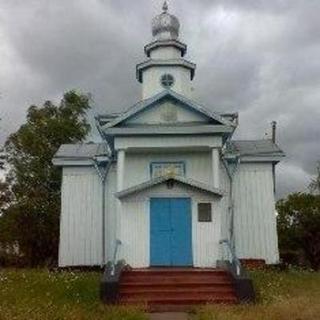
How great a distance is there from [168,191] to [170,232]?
1393 mm

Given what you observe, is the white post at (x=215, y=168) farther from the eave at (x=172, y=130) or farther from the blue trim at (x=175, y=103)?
the blue trim at (x=175, y=103)

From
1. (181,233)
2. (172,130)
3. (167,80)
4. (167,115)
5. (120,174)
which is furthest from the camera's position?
(167,80)

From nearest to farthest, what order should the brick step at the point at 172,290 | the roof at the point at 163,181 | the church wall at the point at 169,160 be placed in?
the brick step at the point at 172,290, the roof at the point at 163,181, the church wall at the point at 169,160

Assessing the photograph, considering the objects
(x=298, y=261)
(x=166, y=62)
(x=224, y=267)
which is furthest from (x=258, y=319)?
(x=298, y=261)

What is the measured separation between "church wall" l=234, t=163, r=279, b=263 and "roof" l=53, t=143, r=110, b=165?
5.45 m

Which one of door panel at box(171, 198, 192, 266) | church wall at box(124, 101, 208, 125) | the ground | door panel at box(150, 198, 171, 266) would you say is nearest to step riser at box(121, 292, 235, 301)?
the ground

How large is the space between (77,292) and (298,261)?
2787 cm

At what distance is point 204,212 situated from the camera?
2067 centimetres

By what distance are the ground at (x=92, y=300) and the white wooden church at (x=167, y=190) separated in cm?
226

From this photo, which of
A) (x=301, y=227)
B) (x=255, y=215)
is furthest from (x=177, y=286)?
(x=301, y=227)

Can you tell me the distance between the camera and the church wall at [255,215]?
76.7 ft

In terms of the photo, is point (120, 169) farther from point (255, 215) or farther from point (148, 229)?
point (255, 215)

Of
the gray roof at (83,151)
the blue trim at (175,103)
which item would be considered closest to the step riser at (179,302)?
the blue trim at (175,103)

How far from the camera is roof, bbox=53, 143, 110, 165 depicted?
24.3m
